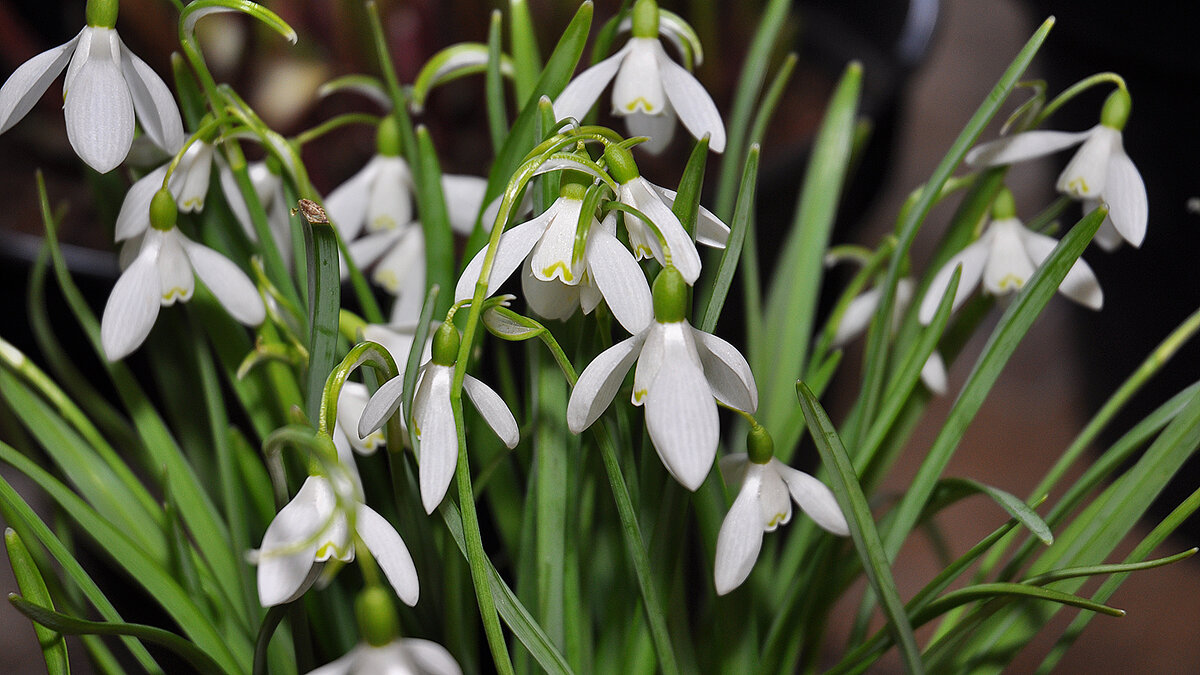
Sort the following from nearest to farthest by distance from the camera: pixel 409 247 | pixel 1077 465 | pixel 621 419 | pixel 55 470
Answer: pixel 621 419 → pixel 409 247 → pixel 55 470 → pixel 1077 465

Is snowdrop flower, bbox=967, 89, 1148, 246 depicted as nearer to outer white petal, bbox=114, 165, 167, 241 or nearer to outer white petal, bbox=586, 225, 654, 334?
outer white petal, bbox=586, 225, 654, 334

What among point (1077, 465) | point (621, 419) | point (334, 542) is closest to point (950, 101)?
point (1077, 465)

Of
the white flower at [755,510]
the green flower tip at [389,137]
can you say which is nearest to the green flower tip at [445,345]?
the white flower at [755,510]

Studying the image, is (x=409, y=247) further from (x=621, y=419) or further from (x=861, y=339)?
(x=861, y=339)

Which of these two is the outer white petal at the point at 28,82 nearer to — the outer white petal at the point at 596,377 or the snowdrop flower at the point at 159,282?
the snowdrop flower at the point at 159,282

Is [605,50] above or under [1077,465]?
above

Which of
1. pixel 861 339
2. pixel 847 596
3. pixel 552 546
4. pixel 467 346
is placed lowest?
pixel 847 596

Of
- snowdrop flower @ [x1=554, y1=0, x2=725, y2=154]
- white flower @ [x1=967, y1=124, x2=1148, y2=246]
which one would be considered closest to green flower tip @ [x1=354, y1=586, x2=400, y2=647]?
snowdrop flower @ [x1=554, y1=0, x2=725, y2=154]
